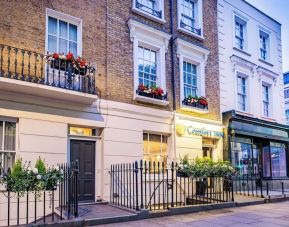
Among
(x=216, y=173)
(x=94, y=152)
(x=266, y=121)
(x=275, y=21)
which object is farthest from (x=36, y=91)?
(x=275, y=21)

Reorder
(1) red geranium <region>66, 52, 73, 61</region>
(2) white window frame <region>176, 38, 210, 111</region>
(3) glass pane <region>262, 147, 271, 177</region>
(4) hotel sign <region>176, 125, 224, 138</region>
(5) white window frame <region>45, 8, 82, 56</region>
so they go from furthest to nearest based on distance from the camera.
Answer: (3) glass pane <region>262, 147, 271, 177</region> < (2) white window frame <region>176, 38, 210, 111</region> < (4) hotel sign <region>176, 125, 224, 138</region> < (5) white window frame <region>45, 8, 82, 56</region> < (1) red geranium <region>66, 52, 73, 61</region>

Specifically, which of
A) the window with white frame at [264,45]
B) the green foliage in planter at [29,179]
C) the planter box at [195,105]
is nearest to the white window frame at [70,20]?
the green foliage in planter at [29,179]

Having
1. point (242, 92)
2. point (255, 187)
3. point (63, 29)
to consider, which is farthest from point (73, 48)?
point (255, 187)

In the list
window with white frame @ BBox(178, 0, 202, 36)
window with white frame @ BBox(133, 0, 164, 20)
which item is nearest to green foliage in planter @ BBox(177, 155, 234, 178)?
window with white frame @ BBox(133, 0, 164, 20)

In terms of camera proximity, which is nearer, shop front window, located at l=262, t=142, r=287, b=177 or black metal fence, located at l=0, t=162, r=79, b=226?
black metal fence, located at l=0, t=162, r=79, b=226

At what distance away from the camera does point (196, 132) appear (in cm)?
1397

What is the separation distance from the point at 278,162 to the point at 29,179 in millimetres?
15308

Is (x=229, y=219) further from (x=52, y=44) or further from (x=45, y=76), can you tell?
(x=52, y=44)

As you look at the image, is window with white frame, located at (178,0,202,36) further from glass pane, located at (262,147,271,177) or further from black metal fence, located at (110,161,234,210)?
glass pane, located at (262,147,271,177)

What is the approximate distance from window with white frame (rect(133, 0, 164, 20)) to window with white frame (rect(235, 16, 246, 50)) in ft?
18.0

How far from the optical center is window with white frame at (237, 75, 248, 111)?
17.0 meters

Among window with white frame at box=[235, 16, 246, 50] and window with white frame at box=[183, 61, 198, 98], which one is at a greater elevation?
window with white frame at box=[235, 16, 246, 50]

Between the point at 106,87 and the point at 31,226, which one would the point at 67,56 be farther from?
the point at 31,226

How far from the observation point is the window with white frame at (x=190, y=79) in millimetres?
14328
